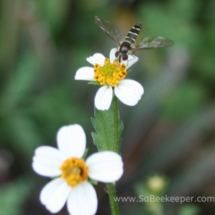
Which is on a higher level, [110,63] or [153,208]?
[110,63]

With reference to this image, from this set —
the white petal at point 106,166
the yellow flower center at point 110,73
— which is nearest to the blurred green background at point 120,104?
the yellow flower center at point 110,73

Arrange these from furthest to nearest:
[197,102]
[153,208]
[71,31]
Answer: [71,31]
[197,102]
[153,208]

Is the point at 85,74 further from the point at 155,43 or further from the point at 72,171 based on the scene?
the point at 72,171

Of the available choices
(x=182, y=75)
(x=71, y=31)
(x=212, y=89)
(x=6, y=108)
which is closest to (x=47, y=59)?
(x=71, y=31)

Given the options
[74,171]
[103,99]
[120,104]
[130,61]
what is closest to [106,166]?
[74,171]

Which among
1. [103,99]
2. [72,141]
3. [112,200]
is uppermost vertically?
[103,99]

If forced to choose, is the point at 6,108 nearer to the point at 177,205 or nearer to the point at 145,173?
the point at 145,173
